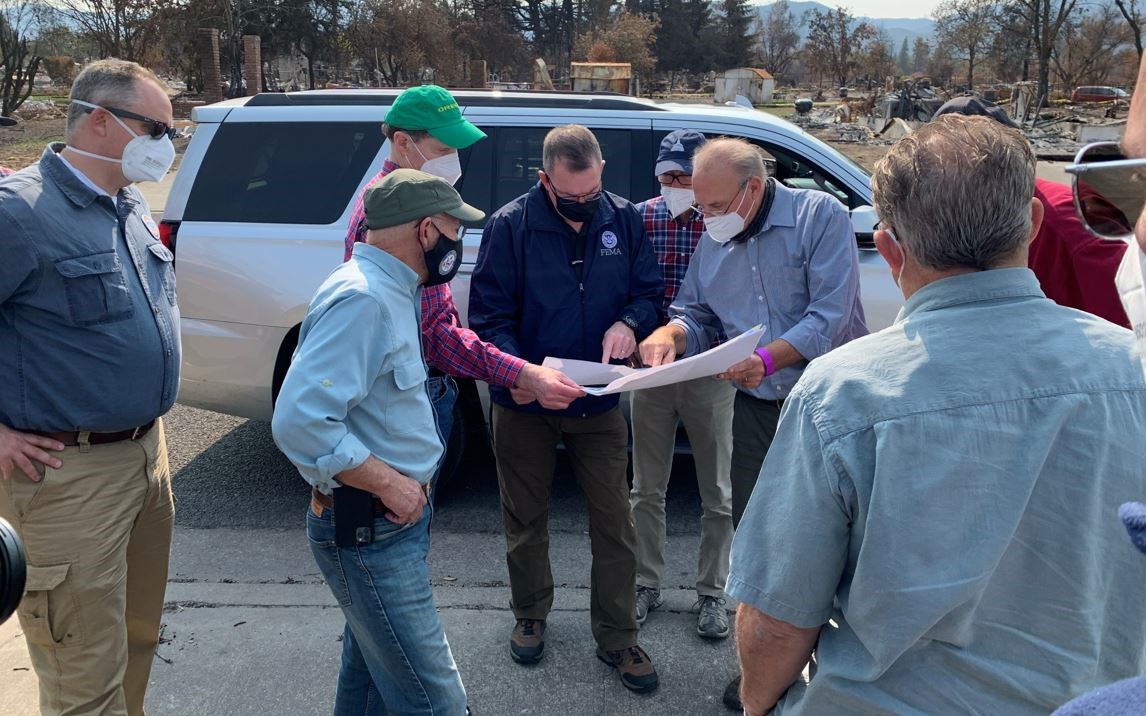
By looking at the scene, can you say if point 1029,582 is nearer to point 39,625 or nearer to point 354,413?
point 354,413

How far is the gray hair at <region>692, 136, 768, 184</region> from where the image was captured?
3043mm

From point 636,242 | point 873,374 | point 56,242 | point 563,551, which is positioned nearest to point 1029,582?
point 873,374

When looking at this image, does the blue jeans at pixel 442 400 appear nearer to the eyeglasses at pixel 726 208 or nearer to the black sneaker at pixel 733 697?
the eyeglasses at pixel 726 208

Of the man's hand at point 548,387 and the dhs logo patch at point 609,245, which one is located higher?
the dhs logo patch at point 609,245

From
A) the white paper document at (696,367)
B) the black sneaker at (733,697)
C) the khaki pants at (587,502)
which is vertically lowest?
the black sneaker at (733,697)

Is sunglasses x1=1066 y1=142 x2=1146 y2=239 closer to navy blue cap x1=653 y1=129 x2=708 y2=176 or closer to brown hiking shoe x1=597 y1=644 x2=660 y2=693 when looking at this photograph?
navy blue cap x1=653 y1=129 x2=708 y2=176

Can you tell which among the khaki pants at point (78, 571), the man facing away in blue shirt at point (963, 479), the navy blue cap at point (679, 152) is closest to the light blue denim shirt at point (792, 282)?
the navy blue cap at point (679, 152)

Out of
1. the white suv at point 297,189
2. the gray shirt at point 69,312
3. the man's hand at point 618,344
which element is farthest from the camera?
the white suv at point 297,189

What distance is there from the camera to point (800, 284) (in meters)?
3.09

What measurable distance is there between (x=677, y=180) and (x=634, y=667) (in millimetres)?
1886

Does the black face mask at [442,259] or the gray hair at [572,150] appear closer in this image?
the black face mask at [442,259]

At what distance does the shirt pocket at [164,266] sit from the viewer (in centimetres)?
272

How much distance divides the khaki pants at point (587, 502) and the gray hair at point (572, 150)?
90 cm

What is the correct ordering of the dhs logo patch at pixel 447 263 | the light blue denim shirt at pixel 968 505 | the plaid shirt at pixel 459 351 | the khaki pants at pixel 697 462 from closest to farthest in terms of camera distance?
the light blue denim shirt at pixel 968 505, the dhs logo patch at pixel 447 263, the plaid shirt at pixel 459 351, the khaki pants at pixel 697 462
